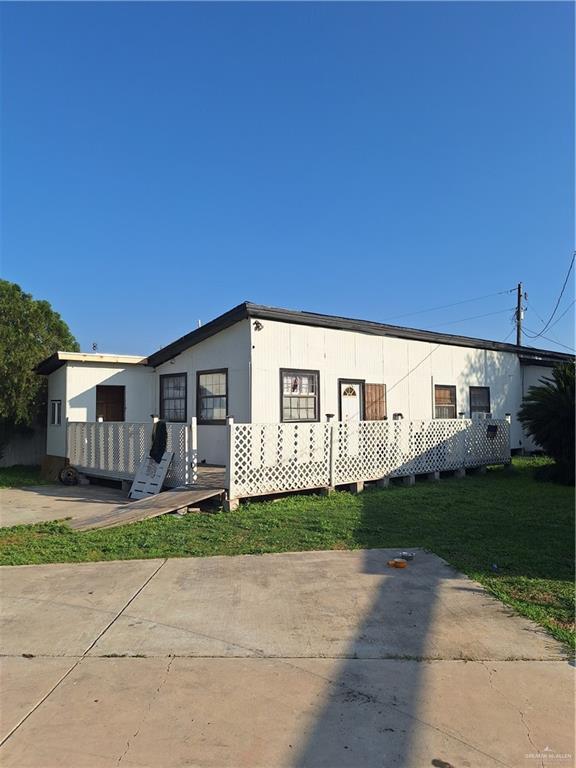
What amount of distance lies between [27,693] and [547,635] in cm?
355

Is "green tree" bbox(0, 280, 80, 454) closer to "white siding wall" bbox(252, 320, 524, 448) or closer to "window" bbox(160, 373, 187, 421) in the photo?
"window" bbox(160, 373, 187, 421)

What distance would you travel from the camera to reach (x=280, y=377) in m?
11.8

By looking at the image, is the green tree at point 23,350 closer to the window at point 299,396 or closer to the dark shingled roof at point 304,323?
the dark shingled roof at point 304,323

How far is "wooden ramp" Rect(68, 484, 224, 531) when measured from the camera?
791cm

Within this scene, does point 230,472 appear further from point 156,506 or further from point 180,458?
point 180,458

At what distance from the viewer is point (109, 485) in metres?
13.3

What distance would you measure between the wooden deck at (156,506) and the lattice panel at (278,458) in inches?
20.6

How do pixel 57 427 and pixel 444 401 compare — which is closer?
pixel 57 427

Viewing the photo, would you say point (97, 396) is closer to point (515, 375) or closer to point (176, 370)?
point (176, 370)

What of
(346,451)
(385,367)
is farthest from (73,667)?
(385,367)

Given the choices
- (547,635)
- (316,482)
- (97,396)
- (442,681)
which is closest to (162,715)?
(442,681)

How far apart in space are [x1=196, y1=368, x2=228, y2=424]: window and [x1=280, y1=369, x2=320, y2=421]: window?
1.33 m

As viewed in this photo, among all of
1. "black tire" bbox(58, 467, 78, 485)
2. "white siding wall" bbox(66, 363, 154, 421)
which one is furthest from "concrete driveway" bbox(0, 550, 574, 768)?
"white siding wall" bbox(66, 363, 154, 421)

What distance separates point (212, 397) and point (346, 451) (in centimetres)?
362
